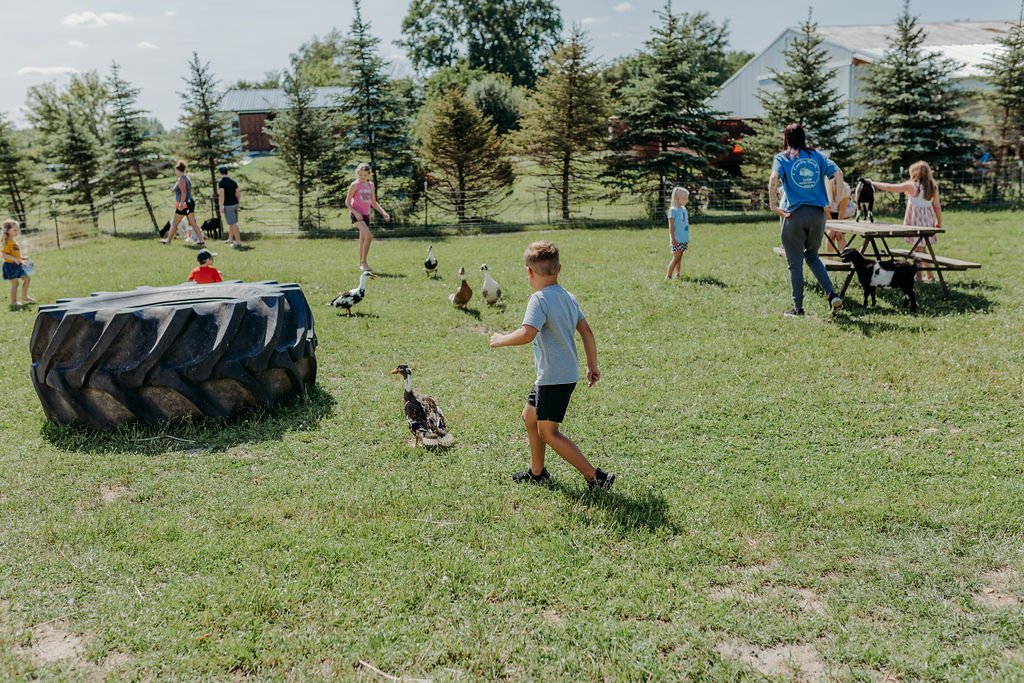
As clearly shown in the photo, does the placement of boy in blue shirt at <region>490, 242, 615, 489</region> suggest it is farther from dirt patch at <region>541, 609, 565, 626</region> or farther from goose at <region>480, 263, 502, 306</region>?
goose at <region>480, 263, 502, 306</region>

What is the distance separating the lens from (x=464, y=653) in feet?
11.5

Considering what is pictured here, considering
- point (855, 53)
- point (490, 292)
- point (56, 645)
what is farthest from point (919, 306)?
point (855, 53)

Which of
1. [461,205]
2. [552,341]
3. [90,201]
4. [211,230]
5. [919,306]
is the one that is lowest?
[919,306]

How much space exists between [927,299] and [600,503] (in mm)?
7322

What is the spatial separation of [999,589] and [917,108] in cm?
2289

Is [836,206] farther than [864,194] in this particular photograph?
No

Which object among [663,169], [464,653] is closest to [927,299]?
[464,653]

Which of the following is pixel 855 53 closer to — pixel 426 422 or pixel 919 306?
pixel 919 306

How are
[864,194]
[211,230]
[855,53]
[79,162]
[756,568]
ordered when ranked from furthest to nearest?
[855,53], [79,162], [211,230], [864,194], [756,568]

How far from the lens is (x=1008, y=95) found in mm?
23750

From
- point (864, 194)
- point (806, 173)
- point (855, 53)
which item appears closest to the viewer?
point (806, 173)

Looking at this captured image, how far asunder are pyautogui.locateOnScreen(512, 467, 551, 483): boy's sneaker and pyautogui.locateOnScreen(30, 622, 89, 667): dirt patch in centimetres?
269

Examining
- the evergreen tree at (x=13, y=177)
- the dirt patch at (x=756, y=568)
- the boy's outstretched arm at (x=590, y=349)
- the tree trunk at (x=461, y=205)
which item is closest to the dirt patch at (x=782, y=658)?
the dirt patch at (x=756, y=568)

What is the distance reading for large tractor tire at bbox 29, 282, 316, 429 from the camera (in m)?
6.22
